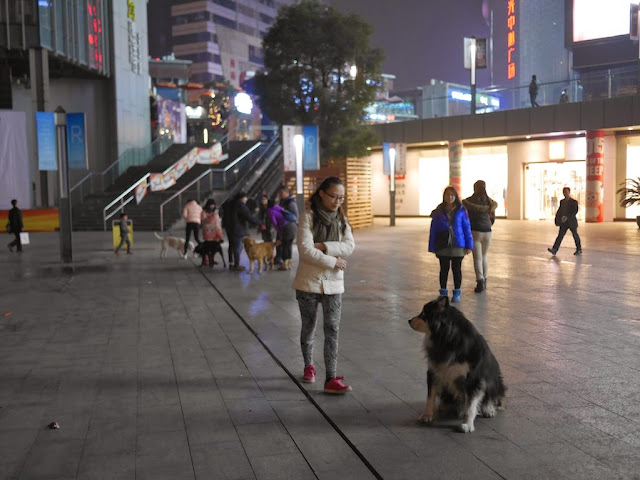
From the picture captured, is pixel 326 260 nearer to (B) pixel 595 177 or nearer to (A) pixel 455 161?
(B) pixel 595 177

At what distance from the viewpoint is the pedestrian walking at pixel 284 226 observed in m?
13.6

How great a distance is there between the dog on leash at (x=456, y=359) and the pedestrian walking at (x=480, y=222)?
5.88 m

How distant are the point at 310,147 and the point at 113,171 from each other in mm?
16164

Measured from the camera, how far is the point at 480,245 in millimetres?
10156

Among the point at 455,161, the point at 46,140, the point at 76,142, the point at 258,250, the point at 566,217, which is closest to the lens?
the point at 258,250

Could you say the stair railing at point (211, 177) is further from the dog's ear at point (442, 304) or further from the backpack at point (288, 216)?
the dog's ear at point (442, 304)

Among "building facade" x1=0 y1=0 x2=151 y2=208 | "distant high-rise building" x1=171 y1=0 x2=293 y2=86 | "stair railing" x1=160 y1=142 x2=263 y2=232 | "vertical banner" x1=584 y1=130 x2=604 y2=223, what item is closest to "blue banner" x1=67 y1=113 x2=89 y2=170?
"building facade" x1=0 y1=0 x2=151 y2=208

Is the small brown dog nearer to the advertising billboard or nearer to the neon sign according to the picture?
the advertising billboard

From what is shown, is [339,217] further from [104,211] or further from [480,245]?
[104,211]

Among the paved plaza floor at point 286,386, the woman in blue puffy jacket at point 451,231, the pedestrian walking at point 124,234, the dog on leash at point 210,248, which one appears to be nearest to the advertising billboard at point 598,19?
the paved plaza floor at point 286,386

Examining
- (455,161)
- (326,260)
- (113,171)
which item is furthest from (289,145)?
(113,171)

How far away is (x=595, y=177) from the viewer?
90.2ft

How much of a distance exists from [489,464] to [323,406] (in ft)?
4.69

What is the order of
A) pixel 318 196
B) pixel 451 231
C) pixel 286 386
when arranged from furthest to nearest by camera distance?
1. pixel 451 231
2. pixel 286 386
3. pixel 318 196
